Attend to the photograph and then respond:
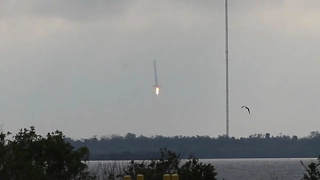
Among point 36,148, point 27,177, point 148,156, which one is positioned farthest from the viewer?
point 148,156

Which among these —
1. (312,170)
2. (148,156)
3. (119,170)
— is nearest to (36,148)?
(119,170)

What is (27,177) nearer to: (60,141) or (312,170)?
(60,141)

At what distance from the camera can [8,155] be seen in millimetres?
27172

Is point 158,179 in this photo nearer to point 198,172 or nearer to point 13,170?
point 198,172

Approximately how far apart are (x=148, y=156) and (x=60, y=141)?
4.72m

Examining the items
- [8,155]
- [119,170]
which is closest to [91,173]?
[119,170]

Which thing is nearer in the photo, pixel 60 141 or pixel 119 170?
pixel 60 141

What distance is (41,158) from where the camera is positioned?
26.8 m

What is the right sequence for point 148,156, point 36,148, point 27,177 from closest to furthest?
point 27,177 < point 36,148 < point 148,156

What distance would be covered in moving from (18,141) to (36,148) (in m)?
0.70

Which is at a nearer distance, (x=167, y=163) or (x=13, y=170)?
(x=13, y=170)

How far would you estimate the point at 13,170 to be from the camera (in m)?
26.1

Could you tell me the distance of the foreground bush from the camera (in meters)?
26.0

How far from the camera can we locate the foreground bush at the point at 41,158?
26000mm
